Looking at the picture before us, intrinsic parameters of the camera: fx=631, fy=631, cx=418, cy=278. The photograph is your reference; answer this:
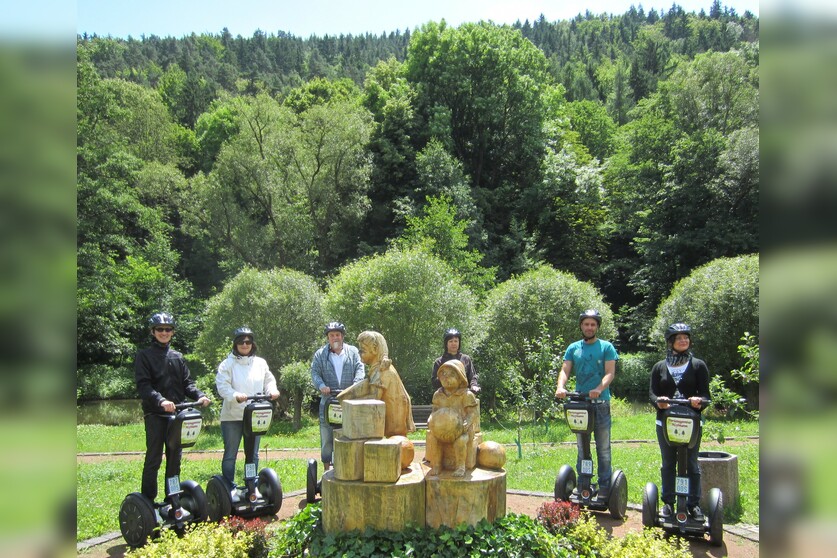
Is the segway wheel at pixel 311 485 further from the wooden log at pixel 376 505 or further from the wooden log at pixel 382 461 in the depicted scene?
the wooden log at pixel 382 461

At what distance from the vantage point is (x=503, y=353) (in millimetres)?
18922

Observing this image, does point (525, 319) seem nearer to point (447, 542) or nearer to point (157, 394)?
point (157, 394)

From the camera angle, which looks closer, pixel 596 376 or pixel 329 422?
pixel 596 376

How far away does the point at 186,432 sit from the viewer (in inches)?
244

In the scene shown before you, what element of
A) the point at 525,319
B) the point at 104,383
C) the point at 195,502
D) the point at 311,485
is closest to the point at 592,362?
the point at 311,485

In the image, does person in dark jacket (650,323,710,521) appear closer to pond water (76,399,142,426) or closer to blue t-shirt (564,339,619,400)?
blue t-shirt (564,339,619,400)

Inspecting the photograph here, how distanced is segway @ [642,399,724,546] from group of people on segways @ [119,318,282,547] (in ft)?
13.7

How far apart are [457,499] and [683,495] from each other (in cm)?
248

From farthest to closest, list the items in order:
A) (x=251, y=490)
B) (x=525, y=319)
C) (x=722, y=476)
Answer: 1. (x=525, y=319)
2. (x=722, y=476)
3. (x=251, y=490)

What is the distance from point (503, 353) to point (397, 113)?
18900mm

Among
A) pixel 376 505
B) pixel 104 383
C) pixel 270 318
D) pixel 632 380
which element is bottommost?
pixel 104 383

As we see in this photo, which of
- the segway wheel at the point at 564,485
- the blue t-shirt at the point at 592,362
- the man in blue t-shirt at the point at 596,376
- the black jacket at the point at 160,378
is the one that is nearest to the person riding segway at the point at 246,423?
the black jacket at the point at 160,378

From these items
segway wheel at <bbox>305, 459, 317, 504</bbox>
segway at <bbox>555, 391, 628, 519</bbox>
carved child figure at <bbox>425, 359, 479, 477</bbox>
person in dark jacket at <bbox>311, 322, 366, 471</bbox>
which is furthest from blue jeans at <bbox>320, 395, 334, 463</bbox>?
segway at <bbox>555, 391, 628, 519</bbox>

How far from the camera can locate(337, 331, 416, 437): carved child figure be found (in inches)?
232
